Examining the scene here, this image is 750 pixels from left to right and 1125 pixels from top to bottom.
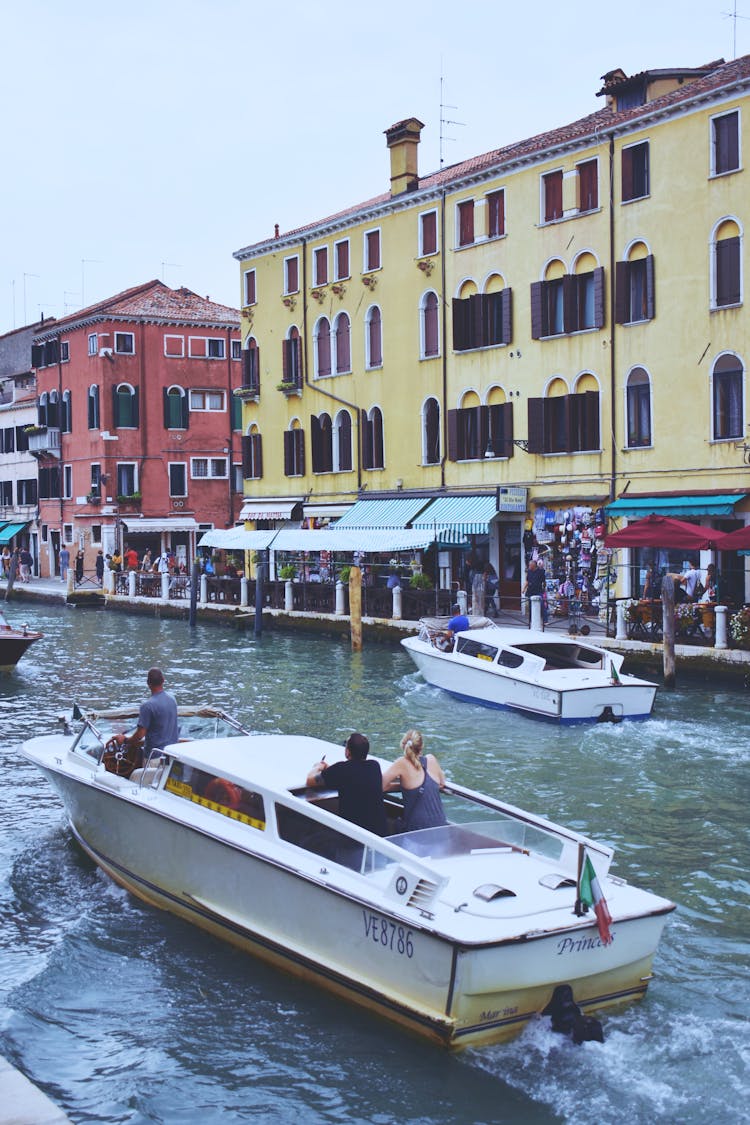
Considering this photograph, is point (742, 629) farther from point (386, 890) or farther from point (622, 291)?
point (386, 890)

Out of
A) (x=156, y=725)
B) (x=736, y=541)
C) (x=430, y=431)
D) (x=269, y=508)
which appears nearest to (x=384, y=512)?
(x=430, y=431)

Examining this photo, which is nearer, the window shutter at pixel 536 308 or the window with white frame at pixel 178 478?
the window shutter at pixel 536 308

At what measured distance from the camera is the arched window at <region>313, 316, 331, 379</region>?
34.8 metres

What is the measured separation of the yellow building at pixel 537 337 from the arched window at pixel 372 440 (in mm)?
59

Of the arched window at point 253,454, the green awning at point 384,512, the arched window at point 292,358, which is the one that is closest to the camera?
the green awning at point 384,512

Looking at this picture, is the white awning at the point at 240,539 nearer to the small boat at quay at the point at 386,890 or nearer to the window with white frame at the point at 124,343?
the window with white frame at the point at 124,343

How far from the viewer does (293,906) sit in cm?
778

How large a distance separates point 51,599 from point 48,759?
32.3 m

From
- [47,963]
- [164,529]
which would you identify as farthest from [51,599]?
[47,963]

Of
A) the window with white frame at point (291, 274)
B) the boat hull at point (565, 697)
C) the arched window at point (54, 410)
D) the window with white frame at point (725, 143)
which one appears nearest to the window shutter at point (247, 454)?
the window with white frame at point (291, 274)

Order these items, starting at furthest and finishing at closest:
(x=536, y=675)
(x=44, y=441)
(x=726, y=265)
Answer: (x=44, y=441) → (x=726, y=265) → (x=536, y=675)

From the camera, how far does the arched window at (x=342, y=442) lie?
112 ft

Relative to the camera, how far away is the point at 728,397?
23672 mm

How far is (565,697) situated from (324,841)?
31.5 ft
